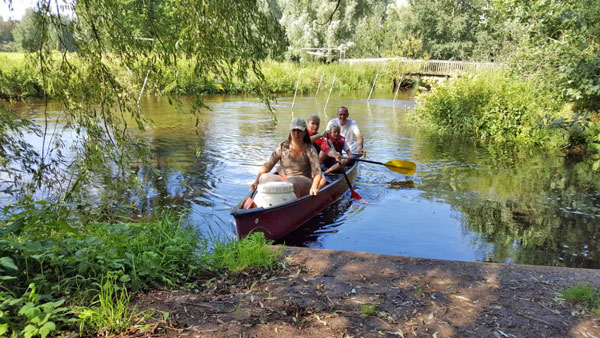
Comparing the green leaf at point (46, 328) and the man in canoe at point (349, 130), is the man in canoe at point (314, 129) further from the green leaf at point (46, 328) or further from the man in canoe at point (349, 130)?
the green leaf at point (46, 328)

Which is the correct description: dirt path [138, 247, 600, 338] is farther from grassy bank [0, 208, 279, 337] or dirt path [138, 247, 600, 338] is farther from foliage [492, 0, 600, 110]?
foliage [492, 0, 600, 110]

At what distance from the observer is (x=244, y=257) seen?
3.88 metres

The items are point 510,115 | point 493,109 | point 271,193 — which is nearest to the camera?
point 271,193

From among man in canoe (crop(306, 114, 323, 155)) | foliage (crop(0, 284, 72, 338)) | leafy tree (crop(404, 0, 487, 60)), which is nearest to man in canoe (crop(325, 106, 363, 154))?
man in canoe (crop(306, 114, 323, 155))

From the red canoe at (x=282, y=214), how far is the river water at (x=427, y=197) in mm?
212

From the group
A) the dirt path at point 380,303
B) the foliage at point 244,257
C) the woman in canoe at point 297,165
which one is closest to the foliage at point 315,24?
the woman in canoe at point 297,165

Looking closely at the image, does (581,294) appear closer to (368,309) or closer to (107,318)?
(368,309)

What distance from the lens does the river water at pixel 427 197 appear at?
252 inches

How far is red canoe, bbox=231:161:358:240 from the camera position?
5412 millimetres

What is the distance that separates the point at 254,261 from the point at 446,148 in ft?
34.6

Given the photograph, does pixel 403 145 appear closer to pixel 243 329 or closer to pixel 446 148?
pixel 446 148

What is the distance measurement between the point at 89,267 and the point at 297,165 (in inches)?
151

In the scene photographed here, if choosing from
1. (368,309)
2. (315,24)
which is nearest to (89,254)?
(368,309)

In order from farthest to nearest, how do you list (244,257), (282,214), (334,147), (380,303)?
(334,147) < (282,214) < (244,257) < (380,303)
